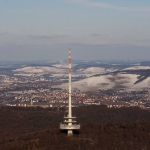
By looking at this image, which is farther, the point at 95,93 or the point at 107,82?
the point at 107,82

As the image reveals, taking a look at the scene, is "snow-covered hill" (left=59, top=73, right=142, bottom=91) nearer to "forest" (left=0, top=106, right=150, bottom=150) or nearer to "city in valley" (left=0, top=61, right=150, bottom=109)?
"city in valley" (left=0, top=61, right=150, bottom=109)

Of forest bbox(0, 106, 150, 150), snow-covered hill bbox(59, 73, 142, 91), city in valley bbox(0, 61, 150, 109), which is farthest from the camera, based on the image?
snow-covered hill bbox(59, 73, 142, 91)

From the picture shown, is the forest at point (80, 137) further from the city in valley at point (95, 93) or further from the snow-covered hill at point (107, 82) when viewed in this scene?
the snow-covered hill at point (107, 82)

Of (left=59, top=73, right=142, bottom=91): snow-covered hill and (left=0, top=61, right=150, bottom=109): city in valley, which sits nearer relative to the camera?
(left=0, top=61, right=150, bottom=109): city in valley

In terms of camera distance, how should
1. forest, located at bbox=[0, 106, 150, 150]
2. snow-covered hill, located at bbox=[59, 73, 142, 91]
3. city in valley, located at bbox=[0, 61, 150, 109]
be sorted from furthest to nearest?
snow-covered hill, located at bbox=[59, 73, 142, 91], city in valley, located at bbox=[0, 61, 150, 109], forest, located at bbox=[0, 106, 150, 150]

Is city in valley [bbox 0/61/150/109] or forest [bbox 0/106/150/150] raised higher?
city in valley [bbox 0/61/150/109]

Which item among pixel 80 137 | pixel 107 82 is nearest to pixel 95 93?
pixel 107 82

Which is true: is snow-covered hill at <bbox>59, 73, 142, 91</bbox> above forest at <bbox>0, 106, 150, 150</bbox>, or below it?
above

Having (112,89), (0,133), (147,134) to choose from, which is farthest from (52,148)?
(112,89)

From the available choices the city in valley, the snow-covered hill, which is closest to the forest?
the city in valley

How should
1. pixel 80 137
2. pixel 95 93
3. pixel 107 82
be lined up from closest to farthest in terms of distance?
pixel 80 137 → pixel 95 93 → pixel 107 82

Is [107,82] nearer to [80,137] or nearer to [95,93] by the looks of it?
[95,93]
